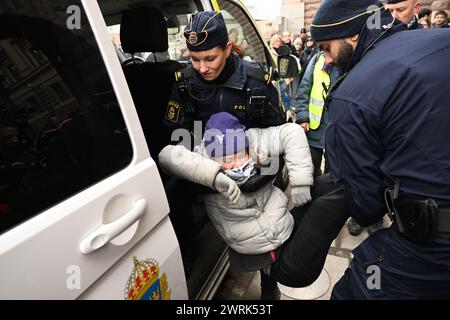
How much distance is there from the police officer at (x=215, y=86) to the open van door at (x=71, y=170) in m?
0.55

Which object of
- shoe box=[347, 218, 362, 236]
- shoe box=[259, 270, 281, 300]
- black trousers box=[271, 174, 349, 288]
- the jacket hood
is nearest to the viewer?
the jacket hood

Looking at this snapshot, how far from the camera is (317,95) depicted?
2.65m

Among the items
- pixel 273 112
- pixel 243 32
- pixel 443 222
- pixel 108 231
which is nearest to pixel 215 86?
pixel 273 112

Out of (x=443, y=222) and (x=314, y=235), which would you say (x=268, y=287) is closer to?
(x=314, y=235)

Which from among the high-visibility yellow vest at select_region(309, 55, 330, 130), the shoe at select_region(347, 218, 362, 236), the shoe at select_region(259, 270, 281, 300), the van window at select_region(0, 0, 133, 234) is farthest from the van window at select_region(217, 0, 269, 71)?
the shoe at select_region(259, 270, 281, 300)

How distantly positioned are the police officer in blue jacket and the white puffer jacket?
22 centimetres

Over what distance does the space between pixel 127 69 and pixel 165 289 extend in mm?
1547

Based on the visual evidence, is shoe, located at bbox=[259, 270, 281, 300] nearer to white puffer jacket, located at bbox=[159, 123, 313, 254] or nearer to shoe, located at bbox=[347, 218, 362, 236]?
white puffer jacket, located at bbox=[159, 123, 313, 254]

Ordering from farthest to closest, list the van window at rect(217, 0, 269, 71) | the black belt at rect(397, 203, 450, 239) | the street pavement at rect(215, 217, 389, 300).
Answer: the van window at rect(217, 0, 269, 71) → the street pavement at rect(215, 217, 389, 300) → the black belt at rect(397, 203, 450, 239)

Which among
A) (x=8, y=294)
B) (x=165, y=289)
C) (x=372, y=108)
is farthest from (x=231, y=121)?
(x=8, y=294)

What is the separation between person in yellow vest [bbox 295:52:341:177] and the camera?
2582mm

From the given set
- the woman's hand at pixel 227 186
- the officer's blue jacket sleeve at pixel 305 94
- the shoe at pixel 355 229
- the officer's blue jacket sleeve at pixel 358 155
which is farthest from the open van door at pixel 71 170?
the shoe at pixel 355 229

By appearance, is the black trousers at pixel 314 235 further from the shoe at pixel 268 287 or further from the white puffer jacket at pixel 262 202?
the shoe at pixel 268 287

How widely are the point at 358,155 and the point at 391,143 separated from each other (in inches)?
4.6
